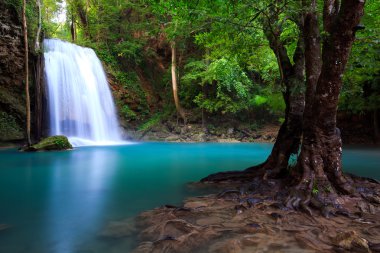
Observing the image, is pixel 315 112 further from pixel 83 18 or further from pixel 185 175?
A: pixel 83 18

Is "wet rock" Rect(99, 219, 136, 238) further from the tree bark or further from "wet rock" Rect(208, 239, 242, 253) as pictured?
the tree bark

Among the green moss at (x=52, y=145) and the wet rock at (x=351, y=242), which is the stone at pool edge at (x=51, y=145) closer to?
the green moss at (x=52, y=145)

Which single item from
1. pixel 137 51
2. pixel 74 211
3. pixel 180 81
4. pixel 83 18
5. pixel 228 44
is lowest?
pixel 74 211

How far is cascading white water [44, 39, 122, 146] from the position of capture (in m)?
21.7

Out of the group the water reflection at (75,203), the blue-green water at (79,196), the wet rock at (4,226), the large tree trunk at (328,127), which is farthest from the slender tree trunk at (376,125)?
the wet rock at (4,226)

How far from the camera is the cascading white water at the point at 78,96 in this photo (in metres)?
21.7

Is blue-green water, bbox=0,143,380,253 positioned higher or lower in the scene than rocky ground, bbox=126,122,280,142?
lower

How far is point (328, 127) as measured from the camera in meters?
5.50

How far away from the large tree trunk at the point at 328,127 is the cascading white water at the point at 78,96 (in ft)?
58.6

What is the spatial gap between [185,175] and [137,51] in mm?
24287

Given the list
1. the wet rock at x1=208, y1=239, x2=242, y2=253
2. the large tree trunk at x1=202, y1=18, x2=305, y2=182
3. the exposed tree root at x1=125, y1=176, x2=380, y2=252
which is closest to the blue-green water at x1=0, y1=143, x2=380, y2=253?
the exposed tree root at x1=125, y1=176, x2=380, y2=252

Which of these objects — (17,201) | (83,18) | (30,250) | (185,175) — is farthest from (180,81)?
(30,250)

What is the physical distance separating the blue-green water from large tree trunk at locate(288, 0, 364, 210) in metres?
2.57

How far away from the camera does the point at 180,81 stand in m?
29.5
